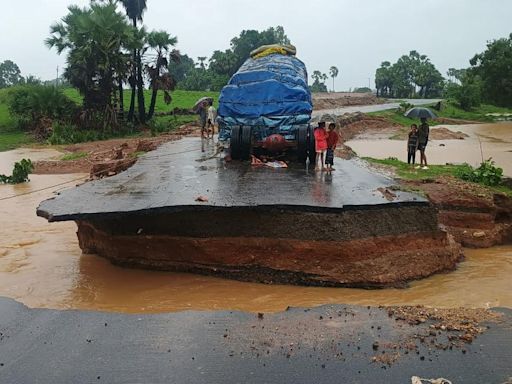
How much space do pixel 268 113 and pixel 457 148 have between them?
58.4ft

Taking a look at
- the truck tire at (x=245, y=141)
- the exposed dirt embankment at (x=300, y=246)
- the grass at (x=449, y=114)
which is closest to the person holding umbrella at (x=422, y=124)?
the truck tire at (x=245, y=141)

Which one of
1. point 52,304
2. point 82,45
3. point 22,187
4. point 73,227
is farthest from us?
point 82,45

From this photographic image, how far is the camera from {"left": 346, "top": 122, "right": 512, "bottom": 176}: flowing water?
70.2ft

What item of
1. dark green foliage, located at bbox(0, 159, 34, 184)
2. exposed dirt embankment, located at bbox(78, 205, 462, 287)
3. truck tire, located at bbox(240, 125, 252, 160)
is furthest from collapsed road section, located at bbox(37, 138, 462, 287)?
dark green foliage, located at bbox(0, 159, 34, 184)

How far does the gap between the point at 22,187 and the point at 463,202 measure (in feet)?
44.9

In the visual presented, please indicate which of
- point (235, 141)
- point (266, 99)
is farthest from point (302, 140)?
point (235, 141)

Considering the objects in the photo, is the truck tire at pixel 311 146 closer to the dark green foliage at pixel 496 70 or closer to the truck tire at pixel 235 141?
the truck tire at pixel 235 141

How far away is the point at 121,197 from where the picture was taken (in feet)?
25.3

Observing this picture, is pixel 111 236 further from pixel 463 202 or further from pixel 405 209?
pixel 463 202

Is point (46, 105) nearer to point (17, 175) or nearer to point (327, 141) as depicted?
point (17, 175)

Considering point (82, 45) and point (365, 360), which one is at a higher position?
point (82, 45)

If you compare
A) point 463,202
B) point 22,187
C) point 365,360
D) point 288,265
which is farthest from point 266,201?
point 22,187

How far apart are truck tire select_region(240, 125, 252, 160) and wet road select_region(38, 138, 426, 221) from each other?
1.71ft

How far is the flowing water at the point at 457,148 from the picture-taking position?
70.2 ft
